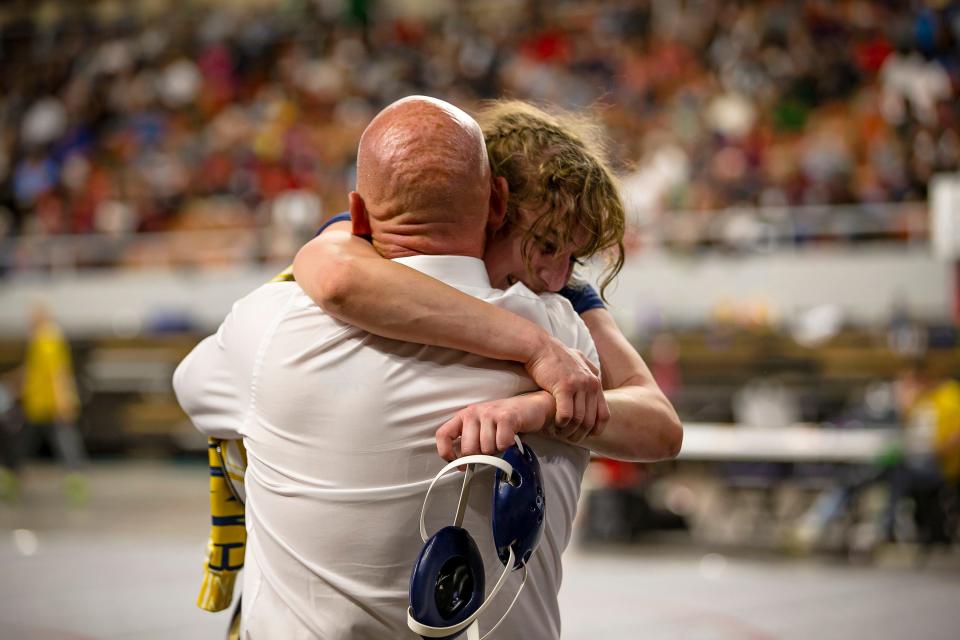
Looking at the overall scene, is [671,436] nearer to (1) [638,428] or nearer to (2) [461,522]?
(1) [638,428]

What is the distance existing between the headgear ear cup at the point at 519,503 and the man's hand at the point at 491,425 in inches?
1.5

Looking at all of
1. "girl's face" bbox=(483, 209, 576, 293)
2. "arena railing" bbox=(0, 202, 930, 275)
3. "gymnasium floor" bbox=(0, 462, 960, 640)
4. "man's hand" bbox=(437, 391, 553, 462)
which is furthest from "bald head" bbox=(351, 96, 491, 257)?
"arena railing" bbox=(0, 202, 930, 275)

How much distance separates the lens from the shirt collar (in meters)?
1.78

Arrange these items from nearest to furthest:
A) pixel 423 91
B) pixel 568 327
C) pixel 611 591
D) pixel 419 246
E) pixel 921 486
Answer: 1. pixel 419 246
2. pixel 568 327
3. pixel 611 591
4. pixel 921 486
5. pixel 423 91


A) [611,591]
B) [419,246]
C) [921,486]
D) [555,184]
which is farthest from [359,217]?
[921,486]

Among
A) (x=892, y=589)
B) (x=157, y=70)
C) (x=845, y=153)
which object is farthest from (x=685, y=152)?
(x=157, y=70)

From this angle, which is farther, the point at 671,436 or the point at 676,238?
the point at 676,238

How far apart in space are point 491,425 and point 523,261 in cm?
38

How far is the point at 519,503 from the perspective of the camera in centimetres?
167

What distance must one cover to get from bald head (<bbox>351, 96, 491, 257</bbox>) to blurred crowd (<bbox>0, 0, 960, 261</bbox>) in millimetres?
10228

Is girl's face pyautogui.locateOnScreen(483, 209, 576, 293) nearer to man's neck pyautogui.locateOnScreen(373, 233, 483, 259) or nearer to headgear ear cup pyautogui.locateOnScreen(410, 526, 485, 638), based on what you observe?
man's neck pyautogui.locateOnScreen(373, 233, 483, 259)

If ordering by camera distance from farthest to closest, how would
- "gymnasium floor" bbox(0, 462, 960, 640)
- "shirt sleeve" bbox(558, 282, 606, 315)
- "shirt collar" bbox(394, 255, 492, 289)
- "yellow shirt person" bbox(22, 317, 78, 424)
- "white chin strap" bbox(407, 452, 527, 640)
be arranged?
"yellow shirt person" bbox(22, 317, 78, 424) < "gymnasium floor" bbox(0, 462, 960, 640) < "shirt sleeve" bbox(558, 282, 606, 315) < "shirt collar" bbox(394, 255, 492, 289) < "white chin strap" bbox(407, 452, 527, 640)

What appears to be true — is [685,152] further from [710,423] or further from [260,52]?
[260,52]

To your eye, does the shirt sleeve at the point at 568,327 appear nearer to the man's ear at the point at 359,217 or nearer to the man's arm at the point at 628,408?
the man's arm at the point at 628,408
